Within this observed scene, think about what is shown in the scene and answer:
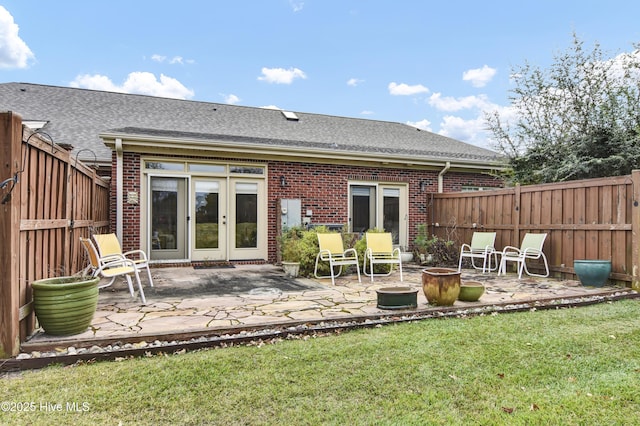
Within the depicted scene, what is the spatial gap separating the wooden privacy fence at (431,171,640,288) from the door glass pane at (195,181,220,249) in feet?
17.8

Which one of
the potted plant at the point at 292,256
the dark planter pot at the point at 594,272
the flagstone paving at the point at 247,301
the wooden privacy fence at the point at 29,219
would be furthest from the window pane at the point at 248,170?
the dark planter pot at the point at 594,272

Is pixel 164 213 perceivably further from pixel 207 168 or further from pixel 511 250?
pixel 511 250

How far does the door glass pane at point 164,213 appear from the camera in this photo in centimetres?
756

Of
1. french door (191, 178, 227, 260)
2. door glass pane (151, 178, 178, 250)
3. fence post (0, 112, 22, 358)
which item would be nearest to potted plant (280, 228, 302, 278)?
french door (191, 178, 227, 260)

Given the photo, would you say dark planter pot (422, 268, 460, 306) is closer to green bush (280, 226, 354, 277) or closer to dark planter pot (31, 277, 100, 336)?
green bush (280, 226, 354, 277)

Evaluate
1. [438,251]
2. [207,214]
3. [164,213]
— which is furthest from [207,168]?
[438,251]

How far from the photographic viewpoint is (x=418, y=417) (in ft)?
6.72

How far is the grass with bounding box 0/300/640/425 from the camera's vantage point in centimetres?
206

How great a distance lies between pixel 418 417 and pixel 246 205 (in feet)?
21.5

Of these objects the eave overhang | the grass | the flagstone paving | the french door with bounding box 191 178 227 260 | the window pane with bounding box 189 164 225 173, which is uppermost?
the eave overhang

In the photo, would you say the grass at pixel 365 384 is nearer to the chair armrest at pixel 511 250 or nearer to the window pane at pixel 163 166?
the chair armrest at pixel 511 250

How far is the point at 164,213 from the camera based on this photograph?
7.62 m

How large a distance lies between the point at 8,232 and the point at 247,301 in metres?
2.51

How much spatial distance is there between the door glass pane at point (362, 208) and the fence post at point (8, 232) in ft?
22.8
